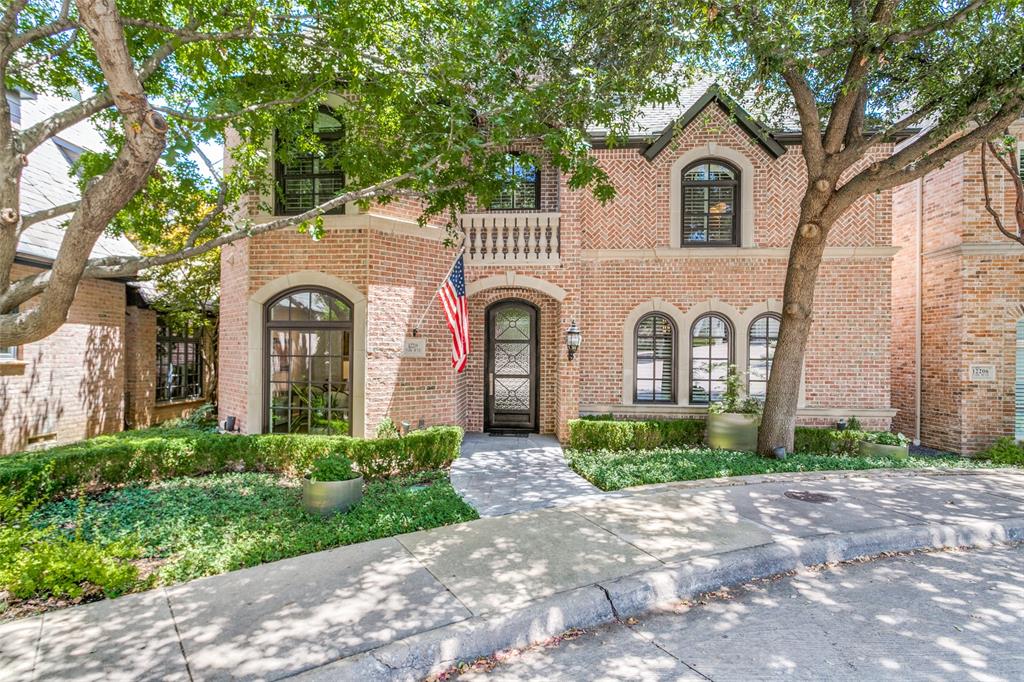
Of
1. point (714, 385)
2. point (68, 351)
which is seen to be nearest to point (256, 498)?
point (68, 351)

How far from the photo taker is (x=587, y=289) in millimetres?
10438

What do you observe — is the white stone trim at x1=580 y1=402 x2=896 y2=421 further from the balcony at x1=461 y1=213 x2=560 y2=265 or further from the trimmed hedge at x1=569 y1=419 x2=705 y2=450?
the balcony at x1=461 y1=213 x2=560 y2=265

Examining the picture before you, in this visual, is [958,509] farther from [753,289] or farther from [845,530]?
[753,289]

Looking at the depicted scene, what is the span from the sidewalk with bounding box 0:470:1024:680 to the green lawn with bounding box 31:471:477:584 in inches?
10.6

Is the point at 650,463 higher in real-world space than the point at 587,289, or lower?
lower

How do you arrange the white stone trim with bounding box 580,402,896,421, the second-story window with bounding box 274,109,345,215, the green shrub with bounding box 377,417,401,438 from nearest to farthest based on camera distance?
1. the green shrub with bounding box 377,417,401,438
2. the second-story window with bounding box 274,109,345,215
3. the white stone trim with bounding box 580,402,896,421

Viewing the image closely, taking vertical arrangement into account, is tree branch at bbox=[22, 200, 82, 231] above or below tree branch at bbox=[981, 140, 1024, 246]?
below

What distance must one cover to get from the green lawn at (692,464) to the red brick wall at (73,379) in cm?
1067

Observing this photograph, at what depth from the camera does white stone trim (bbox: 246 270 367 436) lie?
331 inches

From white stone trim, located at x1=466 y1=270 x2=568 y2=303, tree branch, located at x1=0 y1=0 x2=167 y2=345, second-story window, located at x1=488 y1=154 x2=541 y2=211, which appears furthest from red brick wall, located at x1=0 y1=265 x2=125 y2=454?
second-story window, located at x1=488 y1=154 x2=541 y2=211

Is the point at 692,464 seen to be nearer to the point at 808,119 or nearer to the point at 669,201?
the point at 669,201

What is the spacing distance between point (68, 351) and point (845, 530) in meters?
14.1

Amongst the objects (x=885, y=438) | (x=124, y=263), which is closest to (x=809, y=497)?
(x=885, y=438)

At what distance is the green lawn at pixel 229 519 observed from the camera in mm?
4656
